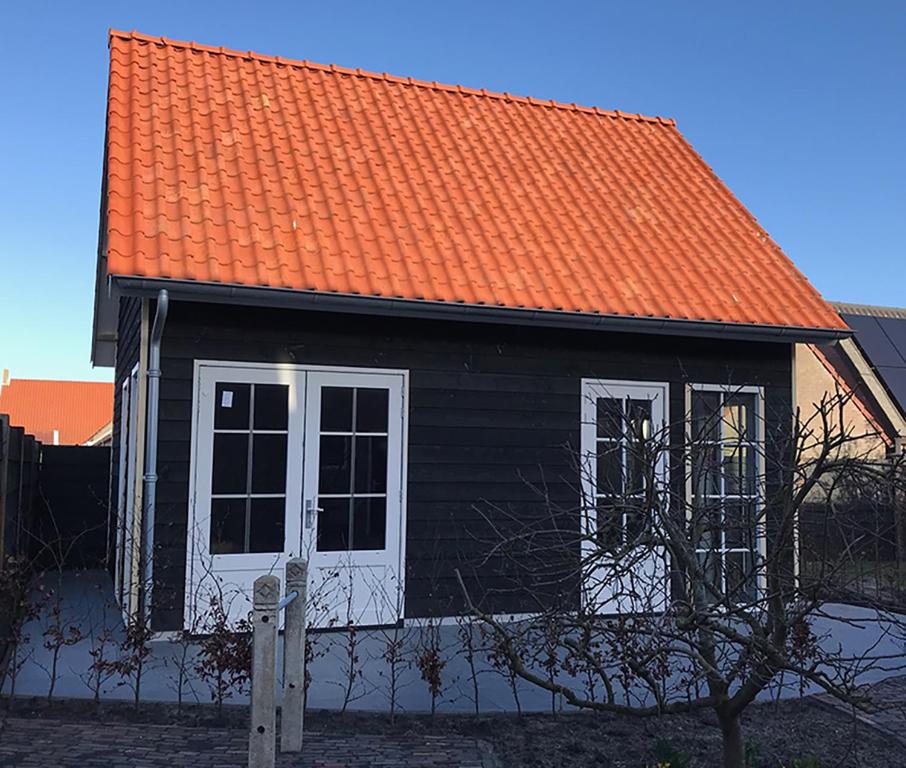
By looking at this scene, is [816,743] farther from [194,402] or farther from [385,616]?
[194,402]

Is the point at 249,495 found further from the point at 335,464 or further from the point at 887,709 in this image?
the point at 887,709

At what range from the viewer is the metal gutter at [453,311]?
681 centimetres

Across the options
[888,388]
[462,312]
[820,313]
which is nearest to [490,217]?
[462,312]

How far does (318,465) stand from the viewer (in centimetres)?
750

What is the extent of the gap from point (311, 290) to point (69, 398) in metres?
39.8

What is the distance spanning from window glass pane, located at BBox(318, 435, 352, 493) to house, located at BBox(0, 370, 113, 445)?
119ft

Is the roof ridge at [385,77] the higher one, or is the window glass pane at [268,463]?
the roof ridge at [385,77]

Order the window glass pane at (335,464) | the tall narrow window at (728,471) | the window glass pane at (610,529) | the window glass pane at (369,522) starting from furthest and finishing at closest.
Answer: the window glass pane at (369,522)
the window glass pane at (335,464)
the tall narrow window at (728,471)
the window glass pane at (610,529)

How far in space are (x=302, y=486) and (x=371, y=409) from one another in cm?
86

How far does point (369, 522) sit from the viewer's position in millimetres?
7688

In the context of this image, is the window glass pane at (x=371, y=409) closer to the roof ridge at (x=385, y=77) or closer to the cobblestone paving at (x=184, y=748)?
the cobblestone paving at (x=184, y=748)

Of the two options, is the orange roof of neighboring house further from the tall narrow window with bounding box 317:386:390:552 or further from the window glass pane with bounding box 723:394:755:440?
the window glass pane with bounding box 723:394:755:440

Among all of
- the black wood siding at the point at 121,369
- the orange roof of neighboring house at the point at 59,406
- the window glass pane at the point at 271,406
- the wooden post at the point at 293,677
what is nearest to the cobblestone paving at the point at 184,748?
the wooden post at the point at 293,677

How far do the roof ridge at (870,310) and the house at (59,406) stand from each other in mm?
31988
